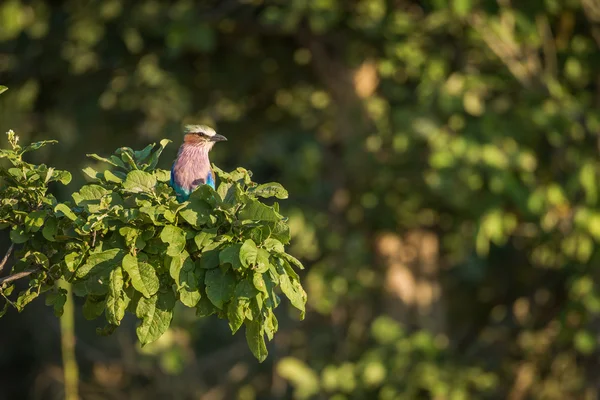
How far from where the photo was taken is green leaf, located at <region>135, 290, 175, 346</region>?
8.64 feet

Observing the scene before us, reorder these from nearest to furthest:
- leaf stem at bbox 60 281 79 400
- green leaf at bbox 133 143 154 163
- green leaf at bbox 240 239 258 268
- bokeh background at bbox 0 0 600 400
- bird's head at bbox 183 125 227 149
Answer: green leaf at bbox 240 239 258 268 < green leaf at bbox 133 143 154 163 < bird's head at bbox 183 125 227 149 < leaf stem at bbox 60 281 79 400 < bokeh background at bbox 0 0 600 400

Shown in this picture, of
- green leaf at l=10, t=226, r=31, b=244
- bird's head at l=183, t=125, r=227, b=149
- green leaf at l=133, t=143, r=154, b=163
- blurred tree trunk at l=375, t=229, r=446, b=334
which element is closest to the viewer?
green leaf at l=10, t=226, r=31, b=244

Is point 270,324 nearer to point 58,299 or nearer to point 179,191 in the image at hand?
point 58,299

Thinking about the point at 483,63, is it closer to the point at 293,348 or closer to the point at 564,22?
the point at 564,22

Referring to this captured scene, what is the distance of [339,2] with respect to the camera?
7242 millimetres

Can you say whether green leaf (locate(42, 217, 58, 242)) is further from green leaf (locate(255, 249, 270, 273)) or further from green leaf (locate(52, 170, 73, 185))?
green leaf (locate(255, 249, 270, 273))

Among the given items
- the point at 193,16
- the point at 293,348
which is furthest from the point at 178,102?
the point at 293,348

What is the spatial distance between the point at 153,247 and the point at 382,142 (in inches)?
186

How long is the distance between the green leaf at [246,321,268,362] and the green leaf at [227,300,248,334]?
68mm

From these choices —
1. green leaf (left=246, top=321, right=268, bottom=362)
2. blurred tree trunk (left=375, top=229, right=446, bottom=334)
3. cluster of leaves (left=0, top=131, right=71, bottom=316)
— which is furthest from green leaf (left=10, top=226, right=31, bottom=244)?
blurred tree trunk (left=375, top=229, right=446, bottom=334)

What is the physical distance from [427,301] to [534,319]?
0.88 metres

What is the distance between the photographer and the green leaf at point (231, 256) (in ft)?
Answer: 8.18

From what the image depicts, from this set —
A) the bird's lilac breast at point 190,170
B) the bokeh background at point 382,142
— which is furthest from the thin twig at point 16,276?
the bokeh background at point 382,142

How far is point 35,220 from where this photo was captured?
8.76ft
